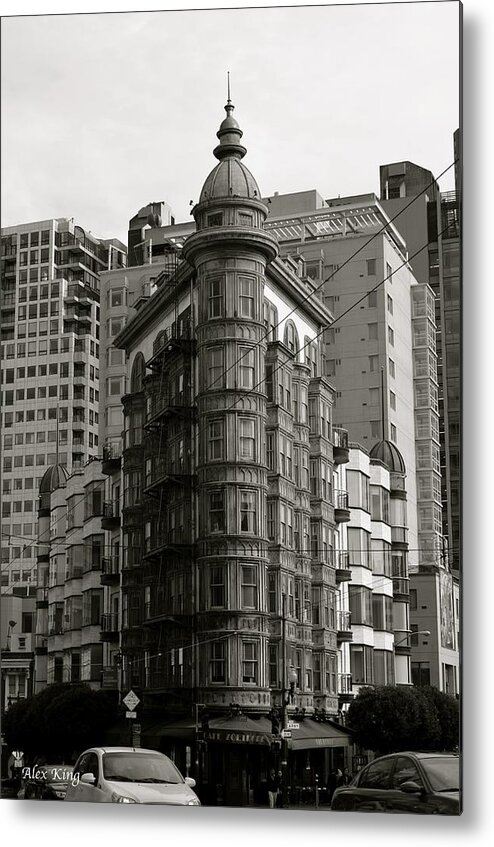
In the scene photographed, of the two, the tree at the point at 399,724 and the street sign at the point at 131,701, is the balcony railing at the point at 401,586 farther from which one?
the street sign at the point at 131,701

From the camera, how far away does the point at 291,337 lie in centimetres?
766

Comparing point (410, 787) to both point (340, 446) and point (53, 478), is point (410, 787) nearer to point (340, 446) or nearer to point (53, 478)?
point (340, 446)

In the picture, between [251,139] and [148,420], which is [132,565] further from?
[251,139]

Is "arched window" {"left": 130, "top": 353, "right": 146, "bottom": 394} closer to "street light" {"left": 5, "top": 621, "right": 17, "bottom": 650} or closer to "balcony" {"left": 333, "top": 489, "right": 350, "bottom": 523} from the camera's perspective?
"balcony" {"left": 333, "top": 489, "right": 350, "bottom": 523}

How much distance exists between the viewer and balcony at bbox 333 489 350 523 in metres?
7.54

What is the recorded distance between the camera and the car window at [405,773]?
6.47 m

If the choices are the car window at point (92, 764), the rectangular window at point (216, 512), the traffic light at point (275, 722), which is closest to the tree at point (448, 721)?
the traffic light at point (275, 722)

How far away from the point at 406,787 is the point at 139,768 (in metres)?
1.58

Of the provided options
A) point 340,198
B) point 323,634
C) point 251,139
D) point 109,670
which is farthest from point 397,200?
→ point 109,670

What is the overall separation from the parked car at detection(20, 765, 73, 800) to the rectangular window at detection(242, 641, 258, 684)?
1.19m

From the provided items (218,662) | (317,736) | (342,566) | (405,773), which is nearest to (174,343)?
(342,566)

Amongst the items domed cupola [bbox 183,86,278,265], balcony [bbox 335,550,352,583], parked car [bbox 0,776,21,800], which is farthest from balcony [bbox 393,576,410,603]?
parked car [bbox 0,776,21,800]

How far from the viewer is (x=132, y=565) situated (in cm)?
761

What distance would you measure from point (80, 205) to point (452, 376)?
2678 millimetres
